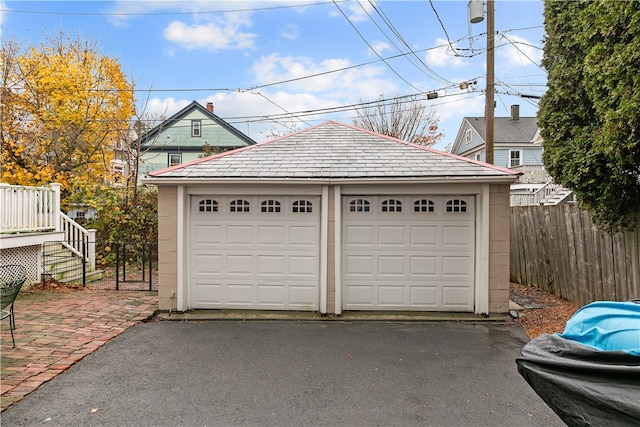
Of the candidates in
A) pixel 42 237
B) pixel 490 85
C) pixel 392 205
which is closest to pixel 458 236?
pixel 392 205

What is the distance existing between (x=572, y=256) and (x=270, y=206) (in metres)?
5.54

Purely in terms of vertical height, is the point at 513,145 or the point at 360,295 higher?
the point at 513,145

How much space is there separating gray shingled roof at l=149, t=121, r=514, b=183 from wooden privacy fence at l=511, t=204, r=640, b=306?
1.76 m

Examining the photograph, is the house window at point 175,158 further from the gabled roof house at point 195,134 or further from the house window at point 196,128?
the house window at point 196,128

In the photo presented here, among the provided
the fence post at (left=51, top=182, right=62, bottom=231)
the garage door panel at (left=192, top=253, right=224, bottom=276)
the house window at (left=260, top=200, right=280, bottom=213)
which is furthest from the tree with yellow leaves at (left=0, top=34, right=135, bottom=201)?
the house window at (left=260, top=200, right=280, bottom=213)

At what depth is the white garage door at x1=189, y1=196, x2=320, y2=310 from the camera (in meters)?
6.45

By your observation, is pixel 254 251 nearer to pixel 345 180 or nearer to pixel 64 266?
pixel 345 180

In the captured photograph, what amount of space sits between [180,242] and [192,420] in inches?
146

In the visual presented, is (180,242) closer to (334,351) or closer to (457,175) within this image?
(334,351)

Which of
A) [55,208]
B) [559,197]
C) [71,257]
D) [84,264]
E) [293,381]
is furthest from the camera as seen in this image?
[559,197]

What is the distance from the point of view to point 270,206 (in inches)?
257

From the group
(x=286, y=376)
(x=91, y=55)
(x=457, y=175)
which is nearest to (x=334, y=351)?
(x=286, y=376)

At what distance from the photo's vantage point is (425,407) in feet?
11.0

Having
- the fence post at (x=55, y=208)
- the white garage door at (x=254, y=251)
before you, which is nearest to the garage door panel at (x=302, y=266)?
the white garage door at (x=254, y=251)
